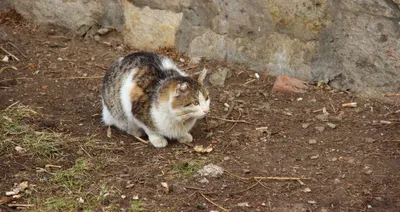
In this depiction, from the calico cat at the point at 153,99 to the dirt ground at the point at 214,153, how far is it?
0.12 m

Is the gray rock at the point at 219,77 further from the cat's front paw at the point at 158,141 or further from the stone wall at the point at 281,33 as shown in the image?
the cat's front paw at the point at 158,141

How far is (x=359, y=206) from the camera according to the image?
398 cm

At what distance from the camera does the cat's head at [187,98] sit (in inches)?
183

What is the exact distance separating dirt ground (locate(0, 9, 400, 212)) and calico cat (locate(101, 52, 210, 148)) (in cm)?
12

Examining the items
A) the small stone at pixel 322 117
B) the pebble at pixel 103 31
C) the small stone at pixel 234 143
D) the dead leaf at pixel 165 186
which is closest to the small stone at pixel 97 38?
the pebble at pixel 103 31

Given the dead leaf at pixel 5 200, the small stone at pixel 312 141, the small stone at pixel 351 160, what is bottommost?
the dead leaf at pixel 5 200

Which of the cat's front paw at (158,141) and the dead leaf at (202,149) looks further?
the cat's front paw at (158,141)

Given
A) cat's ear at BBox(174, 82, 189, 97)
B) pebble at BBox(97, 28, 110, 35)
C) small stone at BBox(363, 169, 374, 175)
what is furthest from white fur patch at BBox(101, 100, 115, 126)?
small stone at BBox(363, 169, 374, 175)

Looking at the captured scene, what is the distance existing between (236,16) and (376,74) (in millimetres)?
1306

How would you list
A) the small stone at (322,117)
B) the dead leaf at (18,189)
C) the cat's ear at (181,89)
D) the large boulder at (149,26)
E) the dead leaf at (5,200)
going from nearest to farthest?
the dead leaf at (5,200)
the dead leaf at (18,189)
the cat's ear at (181,89)
the small stone at (322,117)
the large boulder at (149,26)

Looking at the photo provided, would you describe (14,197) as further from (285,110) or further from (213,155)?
(285,110)

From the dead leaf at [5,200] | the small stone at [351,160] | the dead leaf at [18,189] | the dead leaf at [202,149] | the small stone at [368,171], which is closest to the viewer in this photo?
the dead leaf at [5,200]

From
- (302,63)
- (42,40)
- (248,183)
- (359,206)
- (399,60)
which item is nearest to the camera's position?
(359,206)

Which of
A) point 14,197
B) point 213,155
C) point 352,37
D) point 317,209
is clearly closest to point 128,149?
point 213,155
